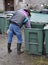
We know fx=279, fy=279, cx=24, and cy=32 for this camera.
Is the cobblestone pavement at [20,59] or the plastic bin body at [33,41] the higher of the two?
the plastic bin body at [33,41]

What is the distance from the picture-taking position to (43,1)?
29672mm

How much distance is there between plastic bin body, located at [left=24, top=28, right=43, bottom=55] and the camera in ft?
30.8

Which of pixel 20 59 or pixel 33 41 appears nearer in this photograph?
pixel 20 59

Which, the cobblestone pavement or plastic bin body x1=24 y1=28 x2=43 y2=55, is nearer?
the cobblestone pavement

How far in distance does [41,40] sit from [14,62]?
1282mm

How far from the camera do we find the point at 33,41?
9.54 metres

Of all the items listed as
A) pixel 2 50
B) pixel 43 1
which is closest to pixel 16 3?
pixel 43 1

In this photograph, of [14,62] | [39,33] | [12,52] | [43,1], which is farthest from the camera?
[43,1]

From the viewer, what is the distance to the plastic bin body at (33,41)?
30.8ft

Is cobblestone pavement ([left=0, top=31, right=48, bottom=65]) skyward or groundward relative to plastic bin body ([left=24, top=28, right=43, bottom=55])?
groundward

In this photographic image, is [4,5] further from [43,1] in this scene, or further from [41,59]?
[41,59]

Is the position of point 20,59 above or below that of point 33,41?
below

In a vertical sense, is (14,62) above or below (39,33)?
below

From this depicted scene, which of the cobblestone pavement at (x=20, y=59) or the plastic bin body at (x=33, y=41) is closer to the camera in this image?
the cobblestone pavement at (x=20, y=59)
